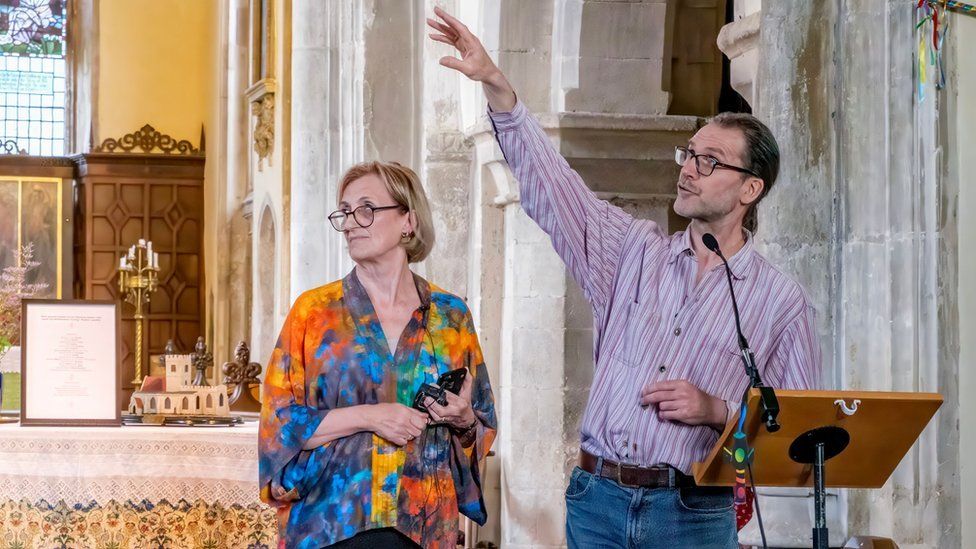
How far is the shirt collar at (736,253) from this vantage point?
3115 millimetres

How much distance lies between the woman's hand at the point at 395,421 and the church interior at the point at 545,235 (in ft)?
3.08

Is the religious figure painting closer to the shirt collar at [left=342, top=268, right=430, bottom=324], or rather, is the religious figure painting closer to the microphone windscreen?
the shirt collar at [left=342, top=268, right=430, bottom=324]

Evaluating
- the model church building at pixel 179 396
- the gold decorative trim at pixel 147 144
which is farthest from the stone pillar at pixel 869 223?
the gold decorative trim at pixel 147 144

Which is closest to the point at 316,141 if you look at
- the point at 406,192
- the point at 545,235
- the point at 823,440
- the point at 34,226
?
the point at 545,235

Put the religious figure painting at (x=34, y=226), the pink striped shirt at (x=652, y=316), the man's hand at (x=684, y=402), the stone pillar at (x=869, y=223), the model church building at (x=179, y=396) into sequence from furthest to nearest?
the religious figure painting at (x=34, y=226) → the model church building at (x=179, y=396) → the stone pillar at (x=869, y=223) → the pink striped shirt at (x=652, y=316) → the man's hand at (x=684, y=402)

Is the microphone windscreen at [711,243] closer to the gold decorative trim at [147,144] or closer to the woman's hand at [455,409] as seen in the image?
the woman's hand at [455,409]

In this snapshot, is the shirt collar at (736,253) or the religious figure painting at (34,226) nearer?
the shirt collar at (736,253)

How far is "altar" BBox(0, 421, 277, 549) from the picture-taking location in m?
5.82

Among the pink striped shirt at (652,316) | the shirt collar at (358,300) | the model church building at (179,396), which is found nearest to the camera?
the pink striped shirt at (652,316)

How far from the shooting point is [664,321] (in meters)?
3.13

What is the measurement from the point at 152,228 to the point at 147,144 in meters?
0.98

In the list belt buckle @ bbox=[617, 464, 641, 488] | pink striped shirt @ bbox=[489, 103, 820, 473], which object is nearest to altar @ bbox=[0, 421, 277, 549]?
pink striped shirt @ bbox=[489, 103, 820, 473]

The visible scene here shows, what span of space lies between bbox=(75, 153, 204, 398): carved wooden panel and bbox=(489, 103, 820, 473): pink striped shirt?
14.7m

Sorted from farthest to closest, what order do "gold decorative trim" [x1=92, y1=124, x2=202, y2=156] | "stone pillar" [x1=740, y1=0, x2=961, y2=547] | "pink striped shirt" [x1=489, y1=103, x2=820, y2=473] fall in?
"gold decorative trim" [x1=92, y1=124, x2=202, y2=156] < "stone pillar" [x1=740, y1=0, x2=961, y2=547] < "pink striped shirt" [x1=489, y1=103, x2=820, y2=473]
